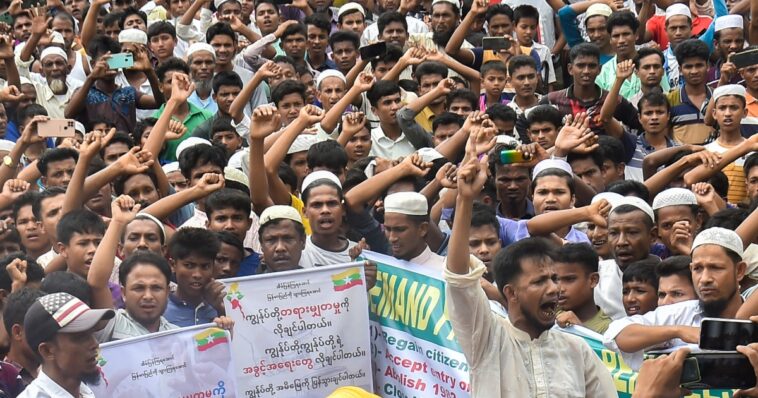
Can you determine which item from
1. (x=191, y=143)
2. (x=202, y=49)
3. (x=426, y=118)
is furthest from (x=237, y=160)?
(x=202, y=49)

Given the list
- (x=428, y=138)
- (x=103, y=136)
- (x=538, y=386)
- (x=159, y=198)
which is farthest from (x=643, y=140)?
(x=538, y=386)

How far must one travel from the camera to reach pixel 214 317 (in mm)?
7570

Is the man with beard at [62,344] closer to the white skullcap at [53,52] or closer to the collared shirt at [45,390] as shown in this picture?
the collared shirt at [45,390]

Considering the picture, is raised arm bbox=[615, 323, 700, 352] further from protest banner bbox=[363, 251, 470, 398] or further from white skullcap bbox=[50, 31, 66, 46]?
white skullcap bbox=[50, 31, 66, 46]

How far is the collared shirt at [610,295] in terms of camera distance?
7895 mm

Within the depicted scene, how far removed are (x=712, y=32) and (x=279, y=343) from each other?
23.9ft

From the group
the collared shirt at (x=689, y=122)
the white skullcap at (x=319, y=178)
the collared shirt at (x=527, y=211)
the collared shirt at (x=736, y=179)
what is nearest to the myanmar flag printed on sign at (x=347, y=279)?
the white skullcap at (x=319, y=178)

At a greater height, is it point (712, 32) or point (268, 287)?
point (712, 32)

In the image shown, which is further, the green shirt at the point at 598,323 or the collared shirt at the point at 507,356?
the green shirt at the point at 598,323

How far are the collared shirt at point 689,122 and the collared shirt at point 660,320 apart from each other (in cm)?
462

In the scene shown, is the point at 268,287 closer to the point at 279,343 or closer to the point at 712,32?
the point at 279,343

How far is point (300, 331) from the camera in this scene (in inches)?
293

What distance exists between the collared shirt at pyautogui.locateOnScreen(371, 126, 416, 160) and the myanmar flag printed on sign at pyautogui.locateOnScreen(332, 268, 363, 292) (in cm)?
377

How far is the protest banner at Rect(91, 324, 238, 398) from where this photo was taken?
677 cm
